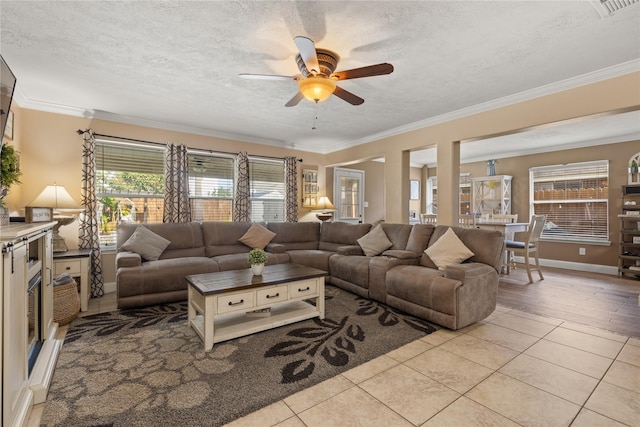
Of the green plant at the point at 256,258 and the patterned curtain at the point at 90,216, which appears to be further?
the patterned curtain at the point at 90,216

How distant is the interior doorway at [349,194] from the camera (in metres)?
7.00

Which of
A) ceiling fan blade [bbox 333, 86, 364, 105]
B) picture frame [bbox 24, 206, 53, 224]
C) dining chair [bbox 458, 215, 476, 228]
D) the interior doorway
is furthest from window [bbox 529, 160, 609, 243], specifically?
picture frame [bbox 24, 206, 53, 224]

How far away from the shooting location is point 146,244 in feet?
12.8

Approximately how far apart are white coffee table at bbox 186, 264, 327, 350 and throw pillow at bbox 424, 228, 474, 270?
1.40 metres

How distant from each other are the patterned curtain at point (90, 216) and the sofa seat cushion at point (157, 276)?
95cm

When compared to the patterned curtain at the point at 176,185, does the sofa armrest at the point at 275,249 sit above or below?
below

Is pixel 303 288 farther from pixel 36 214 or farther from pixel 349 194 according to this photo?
pixel 349 194

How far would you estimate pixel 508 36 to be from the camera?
2432 mm

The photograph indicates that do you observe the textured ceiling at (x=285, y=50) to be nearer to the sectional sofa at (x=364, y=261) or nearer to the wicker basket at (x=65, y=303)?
the sectional sofa at (x=364, y=261)

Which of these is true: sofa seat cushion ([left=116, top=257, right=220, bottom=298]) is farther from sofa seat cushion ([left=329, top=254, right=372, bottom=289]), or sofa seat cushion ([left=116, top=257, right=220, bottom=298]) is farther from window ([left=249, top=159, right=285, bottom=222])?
window ([left=249, top=159, right=285, bottom=222])

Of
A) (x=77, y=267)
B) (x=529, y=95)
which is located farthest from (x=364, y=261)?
(x=77, y=267)

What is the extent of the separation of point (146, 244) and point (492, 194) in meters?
7.28

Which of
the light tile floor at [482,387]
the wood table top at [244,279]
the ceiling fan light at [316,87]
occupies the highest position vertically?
the ceiling fan light at [316,87]

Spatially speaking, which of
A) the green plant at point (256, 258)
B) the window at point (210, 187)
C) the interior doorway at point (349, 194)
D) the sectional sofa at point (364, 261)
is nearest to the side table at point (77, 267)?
the sectional sofa at point (364, 261)
